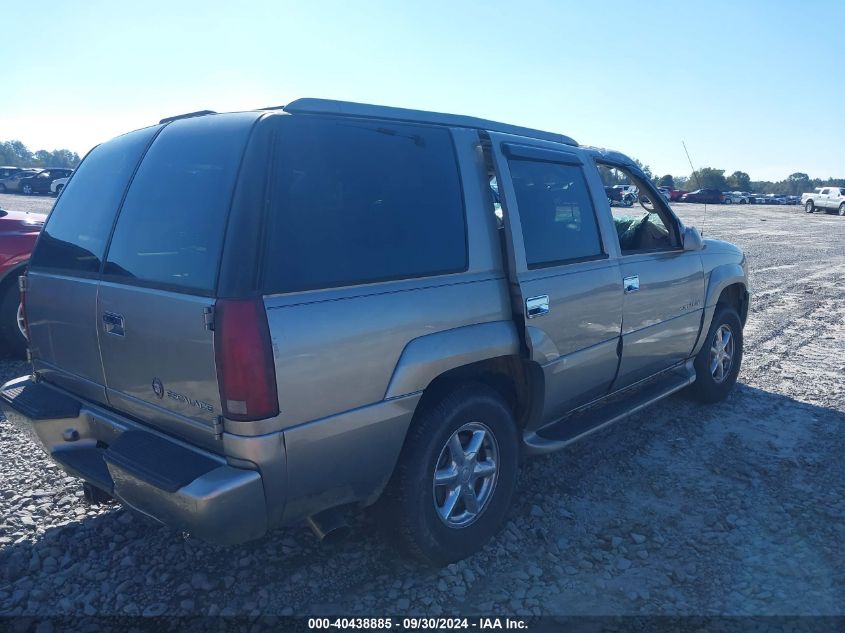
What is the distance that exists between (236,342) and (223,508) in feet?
1.92

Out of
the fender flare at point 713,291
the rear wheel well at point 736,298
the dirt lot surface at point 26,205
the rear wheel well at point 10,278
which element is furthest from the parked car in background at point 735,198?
the rear wheel well at point 10,278

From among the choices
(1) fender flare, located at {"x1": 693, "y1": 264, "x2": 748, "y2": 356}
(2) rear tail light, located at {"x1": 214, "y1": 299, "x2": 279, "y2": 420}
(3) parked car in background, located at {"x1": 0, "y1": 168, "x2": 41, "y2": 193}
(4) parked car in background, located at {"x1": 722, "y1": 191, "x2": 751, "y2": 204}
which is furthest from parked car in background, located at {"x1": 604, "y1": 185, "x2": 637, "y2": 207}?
(4) parked car in background, located at {"x1": 722, "y1": 191, "x2": 751, "y2": 204}

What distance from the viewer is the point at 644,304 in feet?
13.5

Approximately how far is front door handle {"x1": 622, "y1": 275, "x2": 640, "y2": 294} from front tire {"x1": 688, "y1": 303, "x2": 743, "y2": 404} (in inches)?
53.6

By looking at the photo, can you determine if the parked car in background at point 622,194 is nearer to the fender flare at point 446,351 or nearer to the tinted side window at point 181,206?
the fender flare at point 446,351

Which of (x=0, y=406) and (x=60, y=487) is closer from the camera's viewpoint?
(x=0, y=406)

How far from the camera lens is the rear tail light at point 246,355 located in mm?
2203

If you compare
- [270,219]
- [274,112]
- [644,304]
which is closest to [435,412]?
[270,219]

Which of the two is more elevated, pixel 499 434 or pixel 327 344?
pixel 327 344

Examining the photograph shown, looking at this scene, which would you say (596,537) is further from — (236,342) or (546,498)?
(236,342)

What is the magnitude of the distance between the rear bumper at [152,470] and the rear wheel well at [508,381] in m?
1.01

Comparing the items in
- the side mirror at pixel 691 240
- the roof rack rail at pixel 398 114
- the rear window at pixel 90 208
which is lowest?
the side mirror at pixel 691 240

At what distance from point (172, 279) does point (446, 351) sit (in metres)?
1.17

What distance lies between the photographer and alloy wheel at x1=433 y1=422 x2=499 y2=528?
301 centimetres
